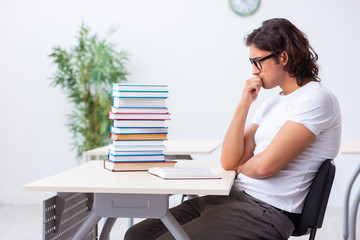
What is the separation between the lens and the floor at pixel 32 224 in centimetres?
A: 385

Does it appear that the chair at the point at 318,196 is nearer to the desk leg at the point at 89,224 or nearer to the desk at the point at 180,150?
the desk leg at the point at 89,224

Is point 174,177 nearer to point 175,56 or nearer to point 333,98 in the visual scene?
point 333,98

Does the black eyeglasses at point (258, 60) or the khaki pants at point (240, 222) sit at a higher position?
the black eyeglasses at point (258, 60)

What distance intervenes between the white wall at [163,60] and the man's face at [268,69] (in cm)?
301

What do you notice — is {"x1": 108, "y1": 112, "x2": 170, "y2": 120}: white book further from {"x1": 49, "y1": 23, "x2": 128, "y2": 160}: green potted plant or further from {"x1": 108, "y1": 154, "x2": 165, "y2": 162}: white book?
{"x1": 49, "y1": 23, "x2": 128, "y2": 160}: green potted plant

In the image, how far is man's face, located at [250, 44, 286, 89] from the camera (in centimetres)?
194

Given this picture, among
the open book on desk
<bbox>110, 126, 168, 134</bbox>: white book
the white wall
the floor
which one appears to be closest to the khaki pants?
the open book on desk

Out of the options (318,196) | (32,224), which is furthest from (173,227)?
(32,224)

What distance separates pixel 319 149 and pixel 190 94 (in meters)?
3.28

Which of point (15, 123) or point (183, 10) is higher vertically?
point (183, 10)

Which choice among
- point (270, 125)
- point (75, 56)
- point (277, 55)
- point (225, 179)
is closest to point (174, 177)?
point (225, 179)

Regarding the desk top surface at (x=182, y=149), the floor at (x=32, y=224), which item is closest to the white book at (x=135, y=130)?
the desk top surface at (x=182, y=149)

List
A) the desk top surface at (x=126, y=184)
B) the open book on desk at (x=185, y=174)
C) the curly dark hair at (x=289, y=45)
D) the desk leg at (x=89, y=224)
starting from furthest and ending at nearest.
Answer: the curly dark hair at (x=289, y=45) → the open book on desk at (x=185, y=174) → the desk leg at (x=89, y=224) → the desk top surface at (x=126, y=184)

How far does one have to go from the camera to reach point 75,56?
15.7 feet
